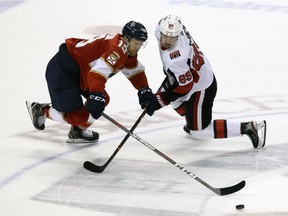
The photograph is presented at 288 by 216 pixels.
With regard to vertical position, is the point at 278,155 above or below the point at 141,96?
below

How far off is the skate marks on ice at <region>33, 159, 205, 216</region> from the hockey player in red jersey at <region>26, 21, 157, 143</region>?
1.01ft

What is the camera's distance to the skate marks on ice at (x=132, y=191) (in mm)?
3758

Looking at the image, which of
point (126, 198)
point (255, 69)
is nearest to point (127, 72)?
point (126, 198)

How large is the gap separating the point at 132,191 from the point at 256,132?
924mm

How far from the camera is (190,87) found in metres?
4.34

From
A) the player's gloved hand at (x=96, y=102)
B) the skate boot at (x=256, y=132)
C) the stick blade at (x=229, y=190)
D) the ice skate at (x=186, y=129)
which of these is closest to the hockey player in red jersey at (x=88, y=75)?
the player's gloved hand at (x=96, y=102)

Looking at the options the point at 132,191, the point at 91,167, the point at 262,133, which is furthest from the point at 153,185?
the point at 262,133

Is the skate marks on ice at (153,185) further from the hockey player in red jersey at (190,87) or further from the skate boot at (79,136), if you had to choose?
the skate boot at (79,136)

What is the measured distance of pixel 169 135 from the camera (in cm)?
482

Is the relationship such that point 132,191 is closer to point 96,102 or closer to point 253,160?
point 96,102

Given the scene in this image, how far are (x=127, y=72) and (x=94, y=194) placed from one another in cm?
83

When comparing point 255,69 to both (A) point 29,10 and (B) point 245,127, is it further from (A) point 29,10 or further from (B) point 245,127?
(A) point 29,10

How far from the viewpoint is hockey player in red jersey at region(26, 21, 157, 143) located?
414 cm

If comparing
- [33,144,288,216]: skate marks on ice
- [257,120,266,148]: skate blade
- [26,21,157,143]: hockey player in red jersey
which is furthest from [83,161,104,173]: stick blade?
[257,120,266,148]: skate blade
